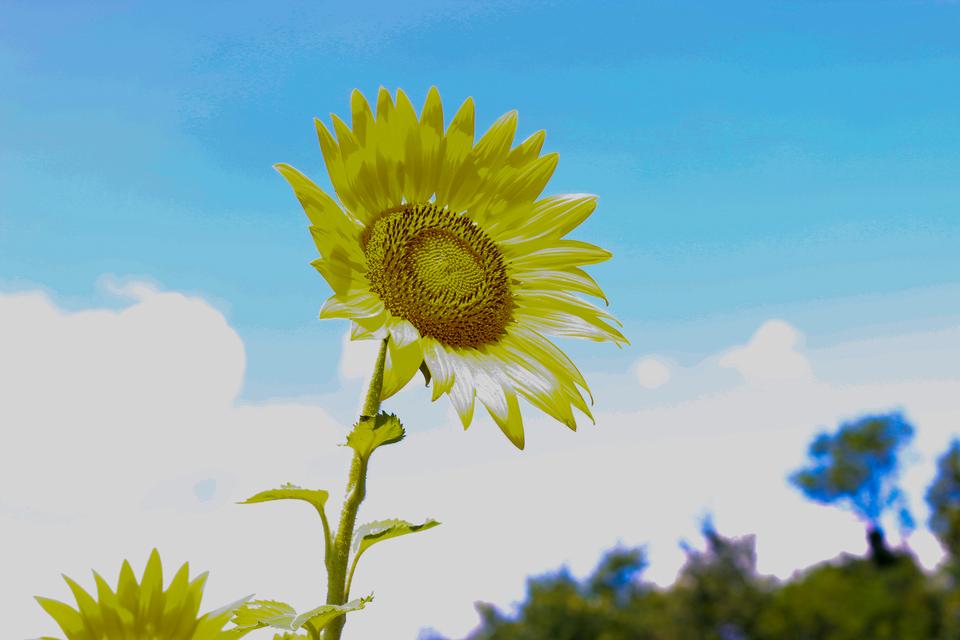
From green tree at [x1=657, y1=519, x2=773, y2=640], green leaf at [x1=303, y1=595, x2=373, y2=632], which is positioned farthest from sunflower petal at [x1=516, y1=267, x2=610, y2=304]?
green tree at [x1=657, y1=519, x2=773, y2=640]

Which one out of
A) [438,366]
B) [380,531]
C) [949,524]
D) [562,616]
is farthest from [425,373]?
[949,524]

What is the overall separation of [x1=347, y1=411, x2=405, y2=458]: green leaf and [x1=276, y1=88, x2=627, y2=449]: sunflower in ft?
0.20

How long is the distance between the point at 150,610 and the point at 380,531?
1.27ft

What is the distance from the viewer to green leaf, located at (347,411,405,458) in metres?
1.46

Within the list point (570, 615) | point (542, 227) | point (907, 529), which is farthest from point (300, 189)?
point (907, 529)

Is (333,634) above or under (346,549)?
under

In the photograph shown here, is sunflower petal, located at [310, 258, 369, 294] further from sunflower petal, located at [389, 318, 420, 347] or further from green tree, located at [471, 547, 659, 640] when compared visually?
green tree, located at [471, 547, 659, 640]

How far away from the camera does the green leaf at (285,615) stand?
1380mm

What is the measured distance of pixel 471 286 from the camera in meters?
1.75

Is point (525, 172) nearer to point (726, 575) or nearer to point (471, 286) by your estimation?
point (471, 286)

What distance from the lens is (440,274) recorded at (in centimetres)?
179

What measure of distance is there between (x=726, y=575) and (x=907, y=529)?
14.5 m

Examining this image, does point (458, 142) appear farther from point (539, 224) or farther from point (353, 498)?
point (353, 498)

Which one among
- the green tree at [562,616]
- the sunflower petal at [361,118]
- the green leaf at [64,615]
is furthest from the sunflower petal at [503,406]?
the green tree at [562,616]
